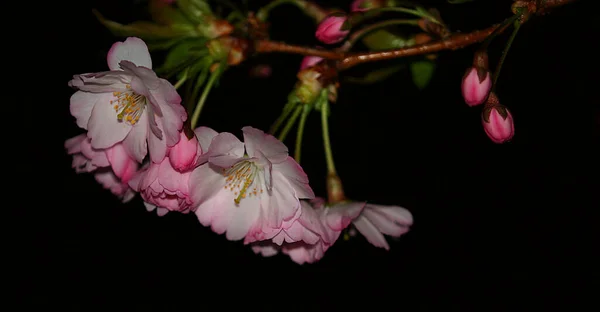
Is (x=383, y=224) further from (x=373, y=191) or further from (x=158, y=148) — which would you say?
(x=373, y=191)

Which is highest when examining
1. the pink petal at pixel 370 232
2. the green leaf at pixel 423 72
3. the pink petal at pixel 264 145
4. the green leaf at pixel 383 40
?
the green leaf at pixel 383 40

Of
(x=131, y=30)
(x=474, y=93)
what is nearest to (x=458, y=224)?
(x=474, y=93)

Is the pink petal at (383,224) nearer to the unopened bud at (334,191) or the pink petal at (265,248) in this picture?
the unopened bud at (334,191)

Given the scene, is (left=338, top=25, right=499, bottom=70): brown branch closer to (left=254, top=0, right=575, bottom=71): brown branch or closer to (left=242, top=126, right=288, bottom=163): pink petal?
(left=254, top=0, right=575, bottom=71): brown branch

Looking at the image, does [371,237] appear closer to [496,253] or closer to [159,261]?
[496,253]

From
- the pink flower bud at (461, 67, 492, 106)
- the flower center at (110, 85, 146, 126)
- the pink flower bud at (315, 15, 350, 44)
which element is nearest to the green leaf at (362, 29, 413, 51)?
the pink flower bud at (315, 15, 350, 44)

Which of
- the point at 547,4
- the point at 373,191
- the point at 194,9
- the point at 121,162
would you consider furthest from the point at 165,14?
the point at 373,191

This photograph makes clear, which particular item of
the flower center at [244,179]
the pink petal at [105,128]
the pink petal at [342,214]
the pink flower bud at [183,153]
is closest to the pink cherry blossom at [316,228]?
the pink petal at [342,214]
